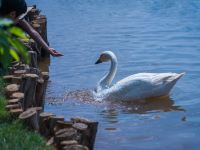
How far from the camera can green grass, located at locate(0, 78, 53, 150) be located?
4.57 m

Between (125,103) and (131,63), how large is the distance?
2.86m

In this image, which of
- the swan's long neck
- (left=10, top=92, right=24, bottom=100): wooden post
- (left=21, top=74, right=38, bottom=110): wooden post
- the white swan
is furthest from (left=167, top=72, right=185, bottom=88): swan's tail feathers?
(left=10, top=92, right=24, bottom=100): wooden post

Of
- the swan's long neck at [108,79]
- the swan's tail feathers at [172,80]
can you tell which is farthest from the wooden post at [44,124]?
the swan's long neck at [108,79]

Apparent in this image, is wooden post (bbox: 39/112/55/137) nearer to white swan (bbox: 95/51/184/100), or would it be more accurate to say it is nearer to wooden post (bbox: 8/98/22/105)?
wooden post (bbox: 8/98/22/105)

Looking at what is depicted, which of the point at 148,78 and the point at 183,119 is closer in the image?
the point at 183,119

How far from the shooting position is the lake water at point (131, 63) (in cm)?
745

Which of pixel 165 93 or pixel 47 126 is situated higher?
pixel 47 126

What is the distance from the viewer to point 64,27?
703 inches

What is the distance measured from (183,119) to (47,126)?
3.08 metres

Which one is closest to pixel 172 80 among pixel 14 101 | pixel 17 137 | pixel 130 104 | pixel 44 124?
pixel 130 104

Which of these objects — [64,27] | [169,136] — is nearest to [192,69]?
[169,136]

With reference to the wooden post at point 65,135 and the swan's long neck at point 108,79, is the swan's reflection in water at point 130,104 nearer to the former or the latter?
the swan's long neck at point 108,79

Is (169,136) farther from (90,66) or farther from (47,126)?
(90,66)

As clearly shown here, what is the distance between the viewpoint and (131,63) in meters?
11.9
